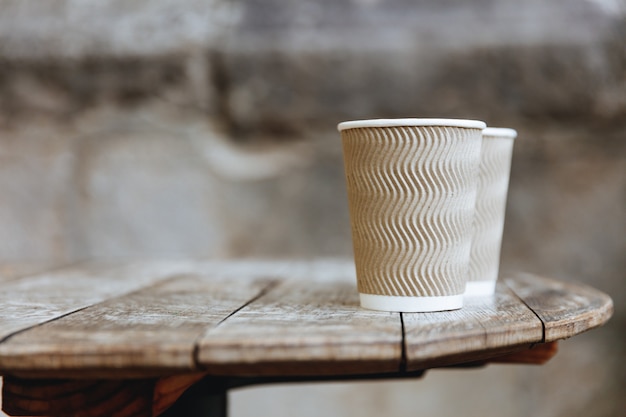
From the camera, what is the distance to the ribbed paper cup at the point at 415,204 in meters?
0.59

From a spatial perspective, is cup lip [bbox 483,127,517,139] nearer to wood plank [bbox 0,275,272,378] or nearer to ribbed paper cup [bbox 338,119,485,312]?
ribbed paper cup [bbox 338,119,485,312]

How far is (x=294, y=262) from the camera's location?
1.11 m

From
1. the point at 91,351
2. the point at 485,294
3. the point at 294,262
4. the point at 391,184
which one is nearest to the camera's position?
the point at 91,351

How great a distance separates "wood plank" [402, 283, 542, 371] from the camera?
482 mm

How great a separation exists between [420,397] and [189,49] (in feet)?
2.72

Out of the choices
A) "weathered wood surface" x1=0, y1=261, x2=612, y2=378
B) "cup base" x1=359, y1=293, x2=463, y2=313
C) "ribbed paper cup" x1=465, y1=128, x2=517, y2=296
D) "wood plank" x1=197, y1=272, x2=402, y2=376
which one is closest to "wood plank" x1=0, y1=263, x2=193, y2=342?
"weathered wood surface" x1=0, y1=261, x2=612, y2=378

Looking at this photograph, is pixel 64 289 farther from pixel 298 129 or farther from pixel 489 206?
pixel 298 129

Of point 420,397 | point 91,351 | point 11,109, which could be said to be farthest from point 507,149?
point 11,109

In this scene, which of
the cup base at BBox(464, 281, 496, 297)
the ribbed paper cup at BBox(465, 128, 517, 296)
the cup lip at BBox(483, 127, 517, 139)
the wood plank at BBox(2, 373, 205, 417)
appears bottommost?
the wood plank at BBox(2, 373, 205, 417)

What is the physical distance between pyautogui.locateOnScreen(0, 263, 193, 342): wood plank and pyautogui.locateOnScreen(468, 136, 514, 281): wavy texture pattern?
0.40 m

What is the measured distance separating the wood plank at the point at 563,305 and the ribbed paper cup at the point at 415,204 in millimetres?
88

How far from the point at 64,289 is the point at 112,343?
353 mm

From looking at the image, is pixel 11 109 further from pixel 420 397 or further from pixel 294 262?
pixel 420 397

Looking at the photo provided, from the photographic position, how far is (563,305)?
0.66 m
